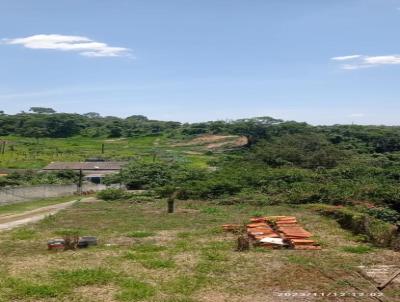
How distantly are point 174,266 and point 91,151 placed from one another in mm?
58905

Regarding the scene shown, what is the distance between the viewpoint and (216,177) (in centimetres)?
3412

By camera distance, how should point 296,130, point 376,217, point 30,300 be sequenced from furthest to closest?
point 296,130 < point 376,217 < point 30,300

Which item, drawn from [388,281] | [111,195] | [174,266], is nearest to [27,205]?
[111,195]

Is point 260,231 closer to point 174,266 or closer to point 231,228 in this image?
point 231,228

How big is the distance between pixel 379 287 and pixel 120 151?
61.5 meters

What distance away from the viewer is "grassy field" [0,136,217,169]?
195 ft

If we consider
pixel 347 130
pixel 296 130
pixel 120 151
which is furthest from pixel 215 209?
pixel 347 130

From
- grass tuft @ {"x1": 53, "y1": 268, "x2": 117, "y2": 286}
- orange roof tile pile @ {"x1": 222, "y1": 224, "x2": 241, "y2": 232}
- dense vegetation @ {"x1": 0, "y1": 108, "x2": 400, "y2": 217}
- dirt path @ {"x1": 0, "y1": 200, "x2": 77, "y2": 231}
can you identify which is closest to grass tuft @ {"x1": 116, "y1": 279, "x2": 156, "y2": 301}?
grass tuft @ {"x1": 53, "y1": 268, "x2": 117, "y2": 286}

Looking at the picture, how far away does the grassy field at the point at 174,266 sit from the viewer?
1130cm

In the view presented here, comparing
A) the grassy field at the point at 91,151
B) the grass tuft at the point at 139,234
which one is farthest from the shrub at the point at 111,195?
the grassy field at the point at 91,151

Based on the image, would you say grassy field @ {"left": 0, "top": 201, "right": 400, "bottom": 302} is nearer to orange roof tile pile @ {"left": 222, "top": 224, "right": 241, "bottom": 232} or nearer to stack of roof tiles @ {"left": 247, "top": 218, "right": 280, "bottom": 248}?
orange roof tile pile @ {"left": 222, "top": 224, "right": 241, "bottom": 232}

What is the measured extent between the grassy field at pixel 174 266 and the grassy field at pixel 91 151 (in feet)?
121

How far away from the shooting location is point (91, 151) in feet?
231

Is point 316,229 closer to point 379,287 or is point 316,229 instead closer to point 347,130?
point 379,287
